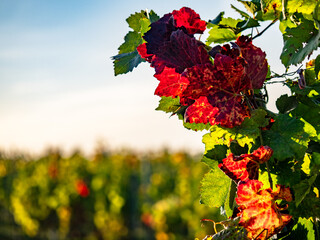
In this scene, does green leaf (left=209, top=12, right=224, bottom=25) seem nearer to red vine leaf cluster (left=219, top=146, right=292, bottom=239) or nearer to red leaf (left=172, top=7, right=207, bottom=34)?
red leaf (left=172, top=7, right=207, bottom=34)

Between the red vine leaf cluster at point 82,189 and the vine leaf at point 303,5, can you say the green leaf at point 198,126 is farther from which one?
the red vine leaf cluster at point 82,189

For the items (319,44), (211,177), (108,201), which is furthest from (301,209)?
(108,201)

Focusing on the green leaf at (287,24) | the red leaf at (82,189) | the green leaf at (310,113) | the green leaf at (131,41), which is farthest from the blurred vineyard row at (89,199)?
the green leaf at (310,113)

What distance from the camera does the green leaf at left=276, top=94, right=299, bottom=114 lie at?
115 centimetres

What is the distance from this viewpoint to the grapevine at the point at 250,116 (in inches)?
39.6

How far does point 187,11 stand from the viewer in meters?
1.16

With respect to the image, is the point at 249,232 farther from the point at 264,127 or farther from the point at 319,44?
the point at 319,44

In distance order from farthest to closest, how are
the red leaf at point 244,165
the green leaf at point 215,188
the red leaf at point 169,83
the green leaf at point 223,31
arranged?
the green leaf at point 223,31, the green leaf at point 215,188, the red leaf at point 169,83, the red leaf at point 244,165

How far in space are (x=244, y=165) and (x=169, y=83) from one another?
28cm

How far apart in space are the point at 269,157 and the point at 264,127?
135mm

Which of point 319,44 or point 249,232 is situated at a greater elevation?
point 319,44

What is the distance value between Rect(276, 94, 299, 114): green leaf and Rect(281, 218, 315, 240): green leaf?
299mm

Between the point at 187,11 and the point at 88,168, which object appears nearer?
the point at 187,11

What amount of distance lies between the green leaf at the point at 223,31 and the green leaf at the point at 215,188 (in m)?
0.40
